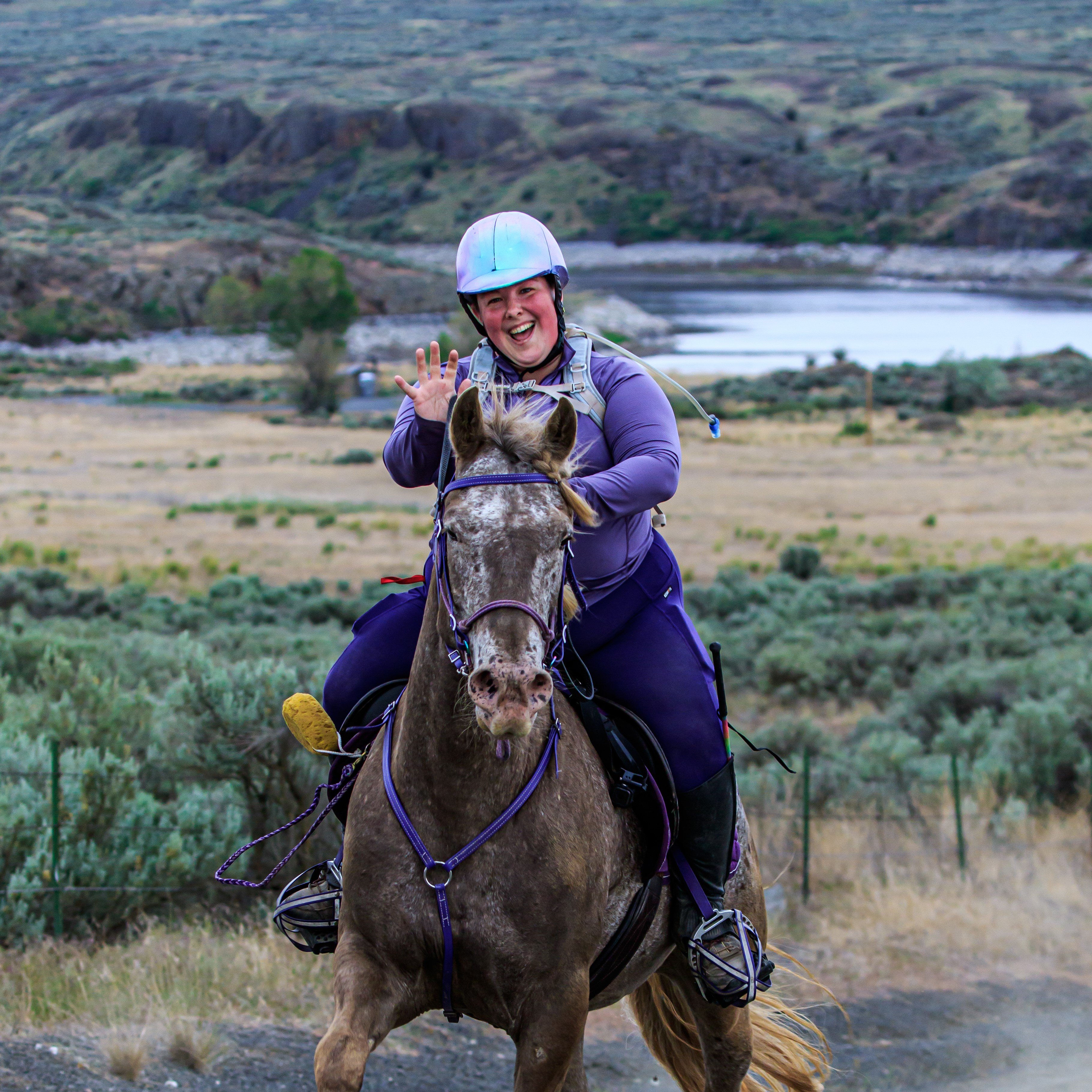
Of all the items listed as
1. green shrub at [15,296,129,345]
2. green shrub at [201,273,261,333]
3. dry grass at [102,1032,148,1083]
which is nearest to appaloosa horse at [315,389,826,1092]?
dry grass at [102,1032,148,1083]

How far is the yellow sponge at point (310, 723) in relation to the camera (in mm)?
3867

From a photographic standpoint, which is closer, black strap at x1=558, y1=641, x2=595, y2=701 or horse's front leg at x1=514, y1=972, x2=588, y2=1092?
horse's front leg at x1=514, y1=972, x2=588, y2=1092

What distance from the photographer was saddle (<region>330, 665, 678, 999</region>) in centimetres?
367

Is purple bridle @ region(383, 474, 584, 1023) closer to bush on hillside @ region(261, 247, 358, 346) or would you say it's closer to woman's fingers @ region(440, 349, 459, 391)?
woman's fingers @ region(440, 349, 459, 391)

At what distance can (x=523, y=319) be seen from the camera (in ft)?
12.1

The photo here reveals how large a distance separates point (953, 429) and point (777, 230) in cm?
12654

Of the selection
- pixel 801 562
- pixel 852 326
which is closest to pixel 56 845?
pixel 801 562

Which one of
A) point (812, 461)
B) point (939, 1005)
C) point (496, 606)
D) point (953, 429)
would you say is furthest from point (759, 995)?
point (953, 429)

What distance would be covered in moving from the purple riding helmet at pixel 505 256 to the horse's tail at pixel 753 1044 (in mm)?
2615

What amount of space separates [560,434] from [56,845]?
16.4 feet

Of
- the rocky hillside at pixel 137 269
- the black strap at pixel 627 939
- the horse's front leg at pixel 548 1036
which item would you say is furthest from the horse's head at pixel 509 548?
the rocky hillside at pixel 137 269

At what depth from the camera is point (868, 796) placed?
10.3 m

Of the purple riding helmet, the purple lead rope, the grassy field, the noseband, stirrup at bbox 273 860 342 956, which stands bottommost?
the grassy field

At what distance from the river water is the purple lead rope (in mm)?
68755
